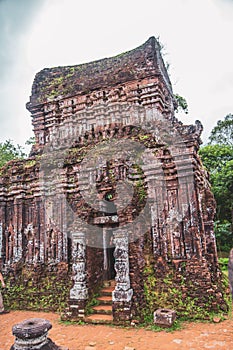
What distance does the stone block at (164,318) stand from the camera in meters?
6.91

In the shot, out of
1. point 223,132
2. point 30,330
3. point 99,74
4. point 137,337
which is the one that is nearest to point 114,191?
point 137,337

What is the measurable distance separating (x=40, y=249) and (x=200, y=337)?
18.2 feet

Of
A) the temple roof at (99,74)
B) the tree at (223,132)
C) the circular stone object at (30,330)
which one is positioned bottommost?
the circular stone object at (30,330)

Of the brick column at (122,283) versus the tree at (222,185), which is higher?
the tree at (222,185)

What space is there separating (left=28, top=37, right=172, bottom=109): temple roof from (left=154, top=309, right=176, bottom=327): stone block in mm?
7810

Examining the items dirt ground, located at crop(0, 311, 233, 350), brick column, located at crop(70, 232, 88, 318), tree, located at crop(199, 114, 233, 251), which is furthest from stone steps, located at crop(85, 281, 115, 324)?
tree, located at crop(199, 114, 233, 251)

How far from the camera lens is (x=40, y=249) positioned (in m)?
9.73

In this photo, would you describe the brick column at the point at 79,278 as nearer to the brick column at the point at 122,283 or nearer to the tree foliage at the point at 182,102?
the brick column at the point at 122,283

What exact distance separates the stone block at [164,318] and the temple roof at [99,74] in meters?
7.81

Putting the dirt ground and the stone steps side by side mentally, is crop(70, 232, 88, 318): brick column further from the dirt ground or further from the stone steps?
the dirt ground

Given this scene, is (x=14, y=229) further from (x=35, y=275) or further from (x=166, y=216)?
(x=166, y=216)

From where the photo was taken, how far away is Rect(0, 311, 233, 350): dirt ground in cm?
600

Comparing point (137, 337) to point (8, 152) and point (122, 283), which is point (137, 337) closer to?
point (122, 283)

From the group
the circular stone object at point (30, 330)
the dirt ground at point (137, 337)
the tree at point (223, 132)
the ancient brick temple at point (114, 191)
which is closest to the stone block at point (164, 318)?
the dirt ground at point (137, 337)
